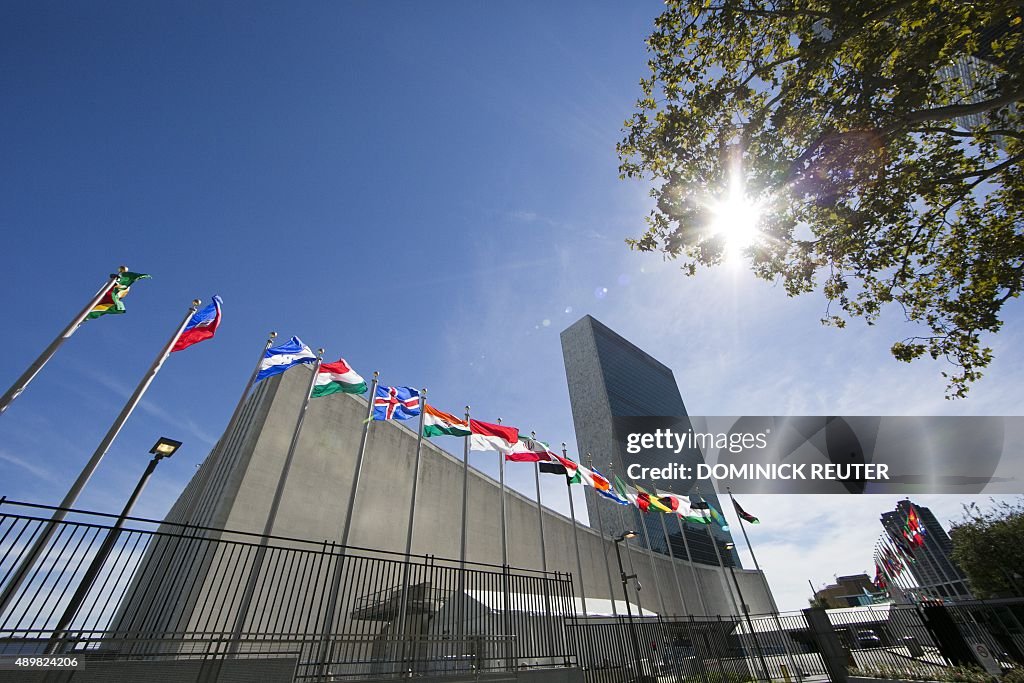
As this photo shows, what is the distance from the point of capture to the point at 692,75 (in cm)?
1186

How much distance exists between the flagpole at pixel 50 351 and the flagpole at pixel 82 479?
1447 mm

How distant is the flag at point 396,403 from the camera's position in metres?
14.3

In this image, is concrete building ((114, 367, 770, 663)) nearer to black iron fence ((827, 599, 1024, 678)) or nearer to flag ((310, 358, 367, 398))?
flag ((310, 358, 367, 398))

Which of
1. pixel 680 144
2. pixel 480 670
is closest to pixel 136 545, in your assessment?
pixel 480 670

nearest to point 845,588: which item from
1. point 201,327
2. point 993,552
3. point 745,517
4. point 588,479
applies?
point 993,552

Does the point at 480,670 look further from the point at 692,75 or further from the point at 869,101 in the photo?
the point at 869,101

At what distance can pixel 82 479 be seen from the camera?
786cm

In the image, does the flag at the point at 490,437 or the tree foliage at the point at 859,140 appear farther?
the flag at the point at 490,437

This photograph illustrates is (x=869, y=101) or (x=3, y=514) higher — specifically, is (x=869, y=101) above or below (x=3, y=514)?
above

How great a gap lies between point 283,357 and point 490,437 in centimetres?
791

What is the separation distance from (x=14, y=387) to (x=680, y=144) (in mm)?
15998

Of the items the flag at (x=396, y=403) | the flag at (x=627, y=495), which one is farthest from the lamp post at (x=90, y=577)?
the flag at (x=627, y=495)

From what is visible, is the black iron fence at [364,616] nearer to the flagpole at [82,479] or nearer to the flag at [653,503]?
the flagpole at [82,479]

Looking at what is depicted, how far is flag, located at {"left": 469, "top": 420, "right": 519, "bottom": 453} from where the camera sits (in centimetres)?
1606
